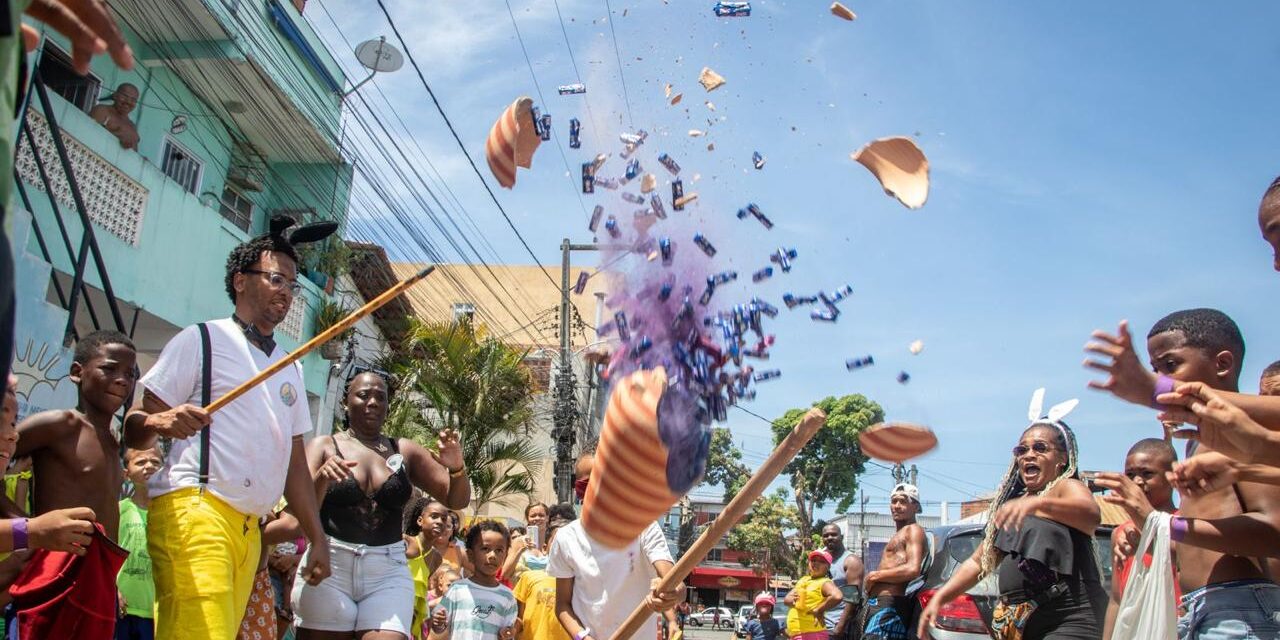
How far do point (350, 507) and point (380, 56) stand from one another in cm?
796

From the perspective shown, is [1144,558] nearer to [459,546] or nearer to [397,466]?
[397,466]

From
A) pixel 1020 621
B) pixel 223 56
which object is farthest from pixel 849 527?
pixel 1020 621

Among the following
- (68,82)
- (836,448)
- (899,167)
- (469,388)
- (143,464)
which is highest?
(68,82)

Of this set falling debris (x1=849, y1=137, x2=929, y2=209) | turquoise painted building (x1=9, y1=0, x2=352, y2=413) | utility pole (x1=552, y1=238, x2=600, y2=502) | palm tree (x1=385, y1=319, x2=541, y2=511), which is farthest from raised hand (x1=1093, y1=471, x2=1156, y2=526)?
utility pole (x1=552, y1=238, x2=600, y2=502)

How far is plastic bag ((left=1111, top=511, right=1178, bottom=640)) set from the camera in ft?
11.6

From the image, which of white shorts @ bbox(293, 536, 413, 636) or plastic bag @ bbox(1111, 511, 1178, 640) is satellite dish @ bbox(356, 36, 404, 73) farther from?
plastic bag @ bbox(1111, 511, 1178, 640)

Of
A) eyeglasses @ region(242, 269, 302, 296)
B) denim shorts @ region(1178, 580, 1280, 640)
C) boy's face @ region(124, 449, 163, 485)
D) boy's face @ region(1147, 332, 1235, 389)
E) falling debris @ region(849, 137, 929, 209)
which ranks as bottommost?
denim shorts @ region(1178, 580, 1280, 640)

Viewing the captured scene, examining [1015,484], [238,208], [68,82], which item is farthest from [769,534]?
[1015,484]

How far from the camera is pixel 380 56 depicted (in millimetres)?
11867

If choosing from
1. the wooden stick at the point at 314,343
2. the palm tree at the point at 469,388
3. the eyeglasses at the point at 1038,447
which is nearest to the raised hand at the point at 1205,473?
the eyeglasses at the point at 1038,447

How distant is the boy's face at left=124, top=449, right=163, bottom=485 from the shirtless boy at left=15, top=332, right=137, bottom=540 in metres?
0.11

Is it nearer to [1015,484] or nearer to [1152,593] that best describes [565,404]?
[1015,484]

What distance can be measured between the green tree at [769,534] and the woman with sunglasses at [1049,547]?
160 ft

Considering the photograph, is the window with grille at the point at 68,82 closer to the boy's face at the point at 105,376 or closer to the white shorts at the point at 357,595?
the boy's face at the point at 105,376
